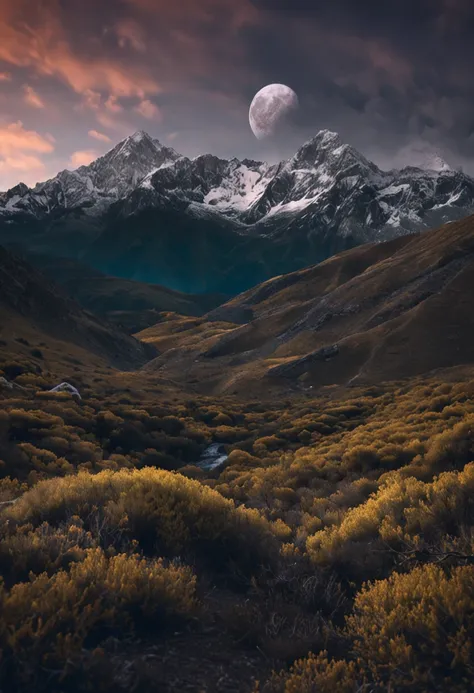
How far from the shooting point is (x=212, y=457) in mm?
32094

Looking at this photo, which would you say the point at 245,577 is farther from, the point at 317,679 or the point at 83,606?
the point at 83,606

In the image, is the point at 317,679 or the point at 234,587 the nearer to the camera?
the point at 317,679

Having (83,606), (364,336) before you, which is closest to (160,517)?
(83,606)

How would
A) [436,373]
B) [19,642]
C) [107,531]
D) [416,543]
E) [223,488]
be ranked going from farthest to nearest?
[436,373]
[223,488]
[107,531]
[416,543]
[19,642]

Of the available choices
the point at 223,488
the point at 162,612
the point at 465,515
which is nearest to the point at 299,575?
the point at 162,612

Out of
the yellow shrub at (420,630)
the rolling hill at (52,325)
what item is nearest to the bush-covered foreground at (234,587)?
the yellow shrub at (420,630)

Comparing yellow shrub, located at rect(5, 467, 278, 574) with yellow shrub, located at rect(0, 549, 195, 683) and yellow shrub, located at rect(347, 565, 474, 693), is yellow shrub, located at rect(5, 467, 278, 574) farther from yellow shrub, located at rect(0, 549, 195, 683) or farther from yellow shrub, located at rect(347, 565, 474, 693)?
yellow shrub, located at rect(347, 565, 474, 693)

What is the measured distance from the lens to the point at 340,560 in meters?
8.19

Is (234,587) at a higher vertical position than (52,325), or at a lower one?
lower

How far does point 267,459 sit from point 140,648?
67.1 ft

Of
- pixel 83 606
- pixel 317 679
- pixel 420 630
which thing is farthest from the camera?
pixel 83 606

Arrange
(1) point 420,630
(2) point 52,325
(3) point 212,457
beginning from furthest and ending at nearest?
(2) point 52,325 → (3) point 212,457 → (1) point 420,630

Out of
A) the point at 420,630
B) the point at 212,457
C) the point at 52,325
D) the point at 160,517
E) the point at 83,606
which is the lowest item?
the point at 212,457

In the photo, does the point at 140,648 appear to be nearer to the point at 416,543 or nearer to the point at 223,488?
the point at 416,543
